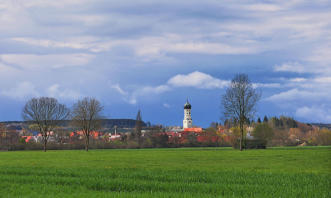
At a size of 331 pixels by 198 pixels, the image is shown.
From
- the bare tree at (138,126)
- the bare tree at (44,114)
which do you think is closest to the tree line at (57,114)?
the bare tree at (44,114)

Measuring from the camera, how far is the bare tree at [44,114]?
95.9 metres

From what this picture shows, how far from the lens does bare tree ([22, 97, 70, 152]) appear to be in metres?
95.9

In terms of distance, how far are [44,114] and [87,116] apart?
13017mm

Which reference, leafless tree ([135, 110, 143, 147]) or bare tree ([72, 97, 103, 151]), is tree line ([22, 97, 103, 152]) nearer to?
bare tree ([72, 97, 103, 151])

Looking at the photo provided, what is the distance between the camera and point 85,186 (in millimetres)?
17594

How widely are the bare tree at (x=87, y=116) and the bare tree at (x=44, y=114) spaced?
8.29 metres

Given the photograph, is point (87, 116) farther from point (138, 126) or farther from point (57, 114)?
point (138, 126)

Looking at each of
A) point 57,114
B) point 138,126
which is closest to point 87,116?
point 57,114

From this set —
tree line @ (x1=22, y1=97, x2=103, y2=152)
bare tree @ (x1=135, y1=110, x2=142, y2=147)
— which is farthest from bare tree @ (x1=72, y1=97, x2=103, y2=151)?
bare tree @ (x1=135, y1=110, x2=142, y2=147)

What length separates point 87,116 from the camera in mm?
90375

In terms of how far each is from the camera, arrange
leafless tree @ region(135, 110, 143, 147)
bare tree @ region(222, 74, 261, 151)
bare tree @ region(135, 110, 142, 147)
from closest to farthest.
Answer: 1. bare tree @ region(222, 74, 261, 151)
2. leafless tree @ region(135, 110, 143, 147)
3. bare tree @ region(135, 110, 142, 147)

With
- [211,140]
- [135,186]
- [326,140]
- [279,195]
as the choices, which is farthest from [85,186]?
[326,140]

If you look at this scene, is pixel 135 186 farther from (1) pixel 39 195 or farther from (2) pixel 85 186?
(1) pixel 39 195

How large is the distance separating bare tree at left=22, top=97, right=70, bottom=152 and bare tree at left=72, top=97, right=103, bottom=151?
8.29 metres
